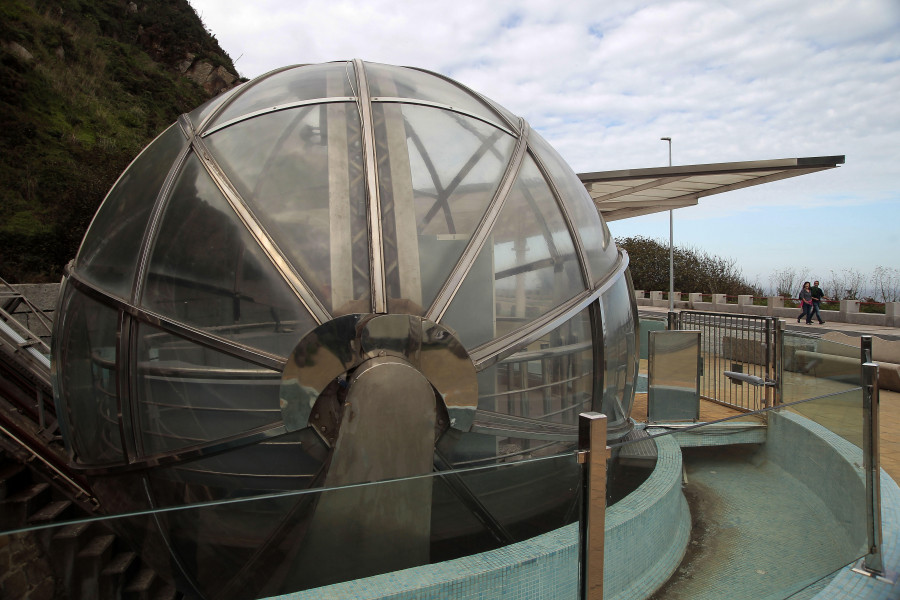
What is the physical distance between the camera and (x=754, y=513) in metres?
4.25

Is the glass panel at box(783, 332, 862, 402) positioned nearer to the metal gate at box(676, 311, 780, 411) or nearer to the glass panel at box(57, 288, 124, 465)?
the metal gate at box(676, 311, 780, 411)

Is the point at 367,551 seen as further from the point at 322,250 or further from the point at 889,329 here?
the point at 889,329

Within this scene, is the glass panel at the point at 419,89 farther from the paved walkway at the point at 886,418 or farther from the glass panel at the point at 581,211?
the paved walkway at the point at 886,418

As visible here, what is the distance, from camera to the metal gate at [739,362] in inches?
325

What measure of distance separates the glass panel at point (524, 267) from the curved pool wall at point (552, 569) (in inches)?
46.1

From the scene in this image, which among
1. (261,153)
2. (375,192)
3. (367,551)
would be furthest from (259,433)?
(261,153)

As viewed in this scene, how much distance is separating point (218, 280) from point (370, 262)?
778mm

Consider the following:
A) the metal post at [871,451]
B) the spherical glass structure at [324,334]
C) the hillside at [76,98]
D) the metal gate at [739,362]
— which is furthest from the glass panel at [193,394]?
the hillside at [76,98]

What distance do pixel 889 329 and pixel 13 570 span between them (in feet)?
82.7

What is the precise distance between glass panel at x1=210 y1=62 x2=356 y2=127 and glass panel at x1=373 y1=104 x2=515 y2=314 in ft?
1.38

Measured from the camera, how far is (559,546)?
9.91 ft

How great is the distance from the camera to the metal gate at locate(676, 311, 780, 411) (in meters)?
8.25

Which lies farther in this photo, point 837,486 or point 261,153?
point 837,486

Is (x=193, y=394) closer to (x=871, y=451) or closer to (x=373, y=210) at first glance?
(x=373, y=210)
